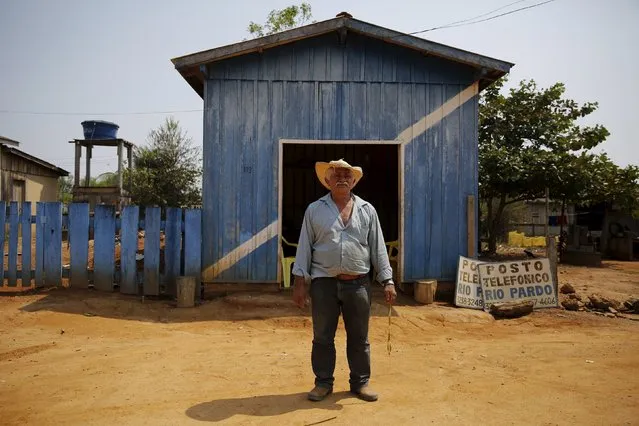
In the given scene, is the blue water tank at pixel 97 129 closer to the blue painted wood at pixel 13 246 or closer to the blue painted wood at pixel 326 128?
the blue painted wood at pixel 13 246

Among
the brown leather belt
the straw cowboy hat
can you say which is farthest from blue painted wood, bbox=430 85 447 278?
the brown leather belt

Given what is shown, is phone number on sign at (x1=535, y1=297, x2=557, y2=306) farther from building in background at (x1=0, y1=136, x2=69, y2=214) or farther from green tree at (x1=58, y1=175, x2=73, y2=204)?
green tree at (x1=58, y1=175, x2=73, y2=204)

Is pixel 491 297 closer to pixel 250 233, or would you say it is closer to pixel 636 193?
pixel 250 233

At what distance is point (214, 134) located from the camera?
7.76 m

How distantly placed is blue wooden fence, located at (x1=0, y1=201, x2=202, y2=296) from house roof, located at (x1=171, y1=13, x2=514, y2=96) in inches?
96.3

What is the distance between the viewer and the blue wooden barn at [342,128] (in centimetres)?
774

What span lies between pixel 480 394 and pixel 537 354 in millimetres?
1734

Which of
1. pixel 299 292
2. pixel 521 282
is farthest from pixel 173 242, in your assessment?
pixel 521 282

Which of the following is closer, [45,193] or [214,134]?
[214,134]

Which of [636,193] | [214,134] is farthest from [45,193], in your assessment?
[636,193]

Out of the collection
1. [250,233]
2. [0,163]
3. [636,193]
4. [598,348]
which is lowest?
[598,348]

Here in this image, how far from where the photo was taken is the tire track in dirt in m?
4.79

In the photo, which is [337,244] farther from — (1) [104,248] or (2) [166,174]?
(2) [166,174]

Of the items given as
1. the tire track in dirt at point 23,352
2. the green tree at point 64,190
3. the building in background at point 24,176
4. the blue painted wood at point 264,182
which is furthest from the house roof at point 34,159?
the tire track in dirt at point 23,352
